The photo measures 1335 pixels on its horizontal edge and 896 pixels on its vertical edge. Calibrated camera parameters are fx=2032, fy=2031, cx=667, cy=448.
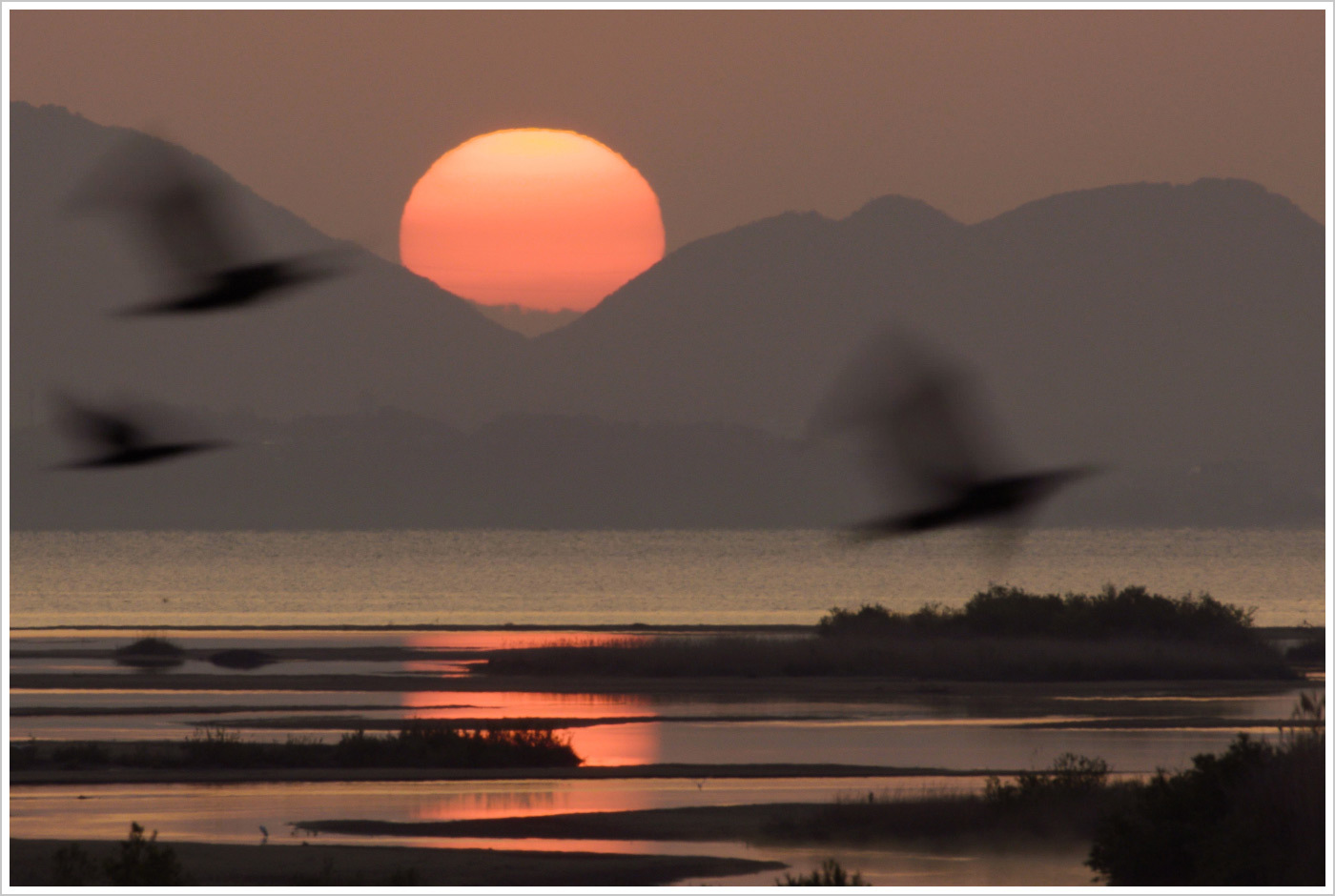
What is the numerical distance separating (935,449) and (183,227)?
75.3 feet

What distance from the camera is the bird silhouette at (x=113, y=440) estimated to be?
45.4m

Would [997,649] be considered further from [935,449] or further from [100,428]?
[100,428]

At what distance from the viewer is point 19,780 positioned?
31.4 m

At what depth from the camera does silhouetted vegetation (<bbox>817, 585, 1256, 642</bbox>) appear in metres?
61.2

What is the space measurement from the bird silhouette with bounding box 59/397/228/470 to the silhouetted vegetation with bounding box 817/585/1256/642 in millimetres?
23568

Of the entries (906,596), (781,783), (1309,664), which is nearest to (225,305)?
(781,783)

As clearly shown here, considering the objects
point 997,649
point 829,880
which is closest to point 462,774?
point 829,880

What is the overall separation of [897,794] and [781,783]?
9.23 feet

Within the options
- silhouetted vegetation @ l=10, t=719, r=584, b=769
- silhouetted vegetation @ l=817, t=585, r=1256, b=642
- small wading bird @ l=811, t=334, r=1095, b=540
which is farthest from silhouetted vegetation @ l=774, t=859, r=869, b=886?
silhouetted vegetation @ l=817, t=585, r=1256, b=642

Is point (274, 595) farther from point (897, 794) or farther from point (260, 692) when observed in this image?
point (897, 794)

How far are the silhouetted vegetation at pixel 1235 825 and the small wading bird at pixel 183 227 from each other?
18593 millimetres

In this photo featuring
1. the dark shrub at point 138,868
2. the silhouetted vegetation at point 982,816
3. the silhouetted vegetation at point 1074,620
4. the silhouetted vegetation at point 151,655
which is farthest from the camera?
the silhouetted vegetation at point 151,655

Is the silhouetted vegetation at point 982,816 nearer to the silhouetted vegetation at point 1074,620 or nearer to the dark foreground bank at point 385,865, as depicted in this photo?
the dark foreground bank at point 385,865

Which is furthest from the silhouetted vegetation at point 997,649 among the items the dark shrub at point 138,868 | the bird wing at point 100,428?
the dark shrub at point 138,868
